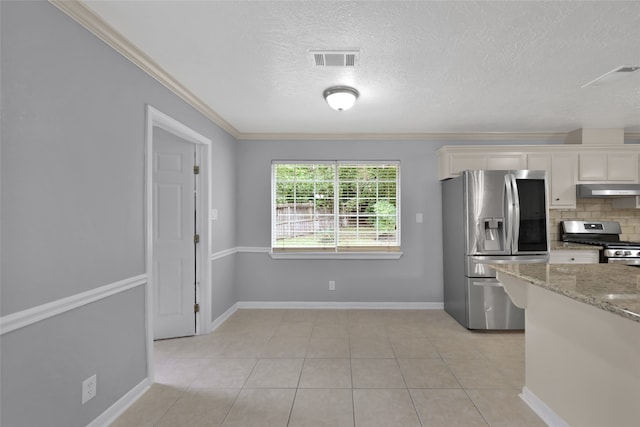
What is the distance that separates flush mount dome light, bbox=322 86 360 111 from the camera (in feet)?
8.92

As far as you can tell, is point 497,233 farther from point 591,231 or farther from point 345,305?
point 345,305

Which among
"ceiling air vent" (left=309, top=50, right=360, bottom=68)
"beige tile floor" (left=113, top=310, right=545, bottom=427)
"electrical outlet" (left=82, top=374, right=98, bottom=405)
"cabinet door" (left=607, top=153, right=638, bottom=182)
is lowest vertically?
"beige tile floor" (left=113, top=310, right=545, bottom=427)

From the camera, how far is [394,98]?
2.99 m

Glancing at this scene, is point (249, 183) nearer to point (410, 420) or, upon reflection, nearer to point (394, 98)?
point (394, 98)

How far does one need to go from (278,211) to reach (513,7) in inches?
131

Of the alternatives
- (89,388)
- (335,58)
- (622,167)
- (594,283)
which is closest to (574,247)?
(622,167)

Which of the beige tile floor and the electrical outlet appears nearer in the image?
the electrical outlet

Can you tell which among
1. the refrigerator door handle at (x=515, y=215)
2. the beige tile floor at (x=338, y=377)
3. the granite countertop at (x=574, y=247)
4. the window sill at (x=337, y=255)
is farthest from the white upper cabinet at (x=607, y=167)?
the window sill at (x=337, y=255)

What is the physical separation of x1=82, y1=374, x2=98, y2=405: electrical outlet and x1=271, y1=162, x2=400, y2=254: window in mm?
2626

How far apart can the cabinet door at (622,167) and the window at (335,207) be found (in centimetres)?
259

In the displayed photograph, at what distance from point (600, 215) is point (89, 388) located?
18.8 ft

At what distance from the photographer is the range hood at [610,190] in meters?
3.77

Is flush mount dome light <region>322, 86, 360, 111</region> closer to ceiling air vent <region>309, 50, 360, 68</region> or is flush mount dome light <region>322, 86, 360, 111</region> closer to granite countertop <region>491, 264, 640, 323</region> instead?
ceiling air vent <region>309, 50, 360, 68</region>

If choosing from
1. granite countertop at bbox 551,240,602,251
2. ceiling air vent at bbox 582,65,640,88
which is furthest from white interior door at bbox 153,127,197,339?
granite countertop at bbox 551,240,602,251
